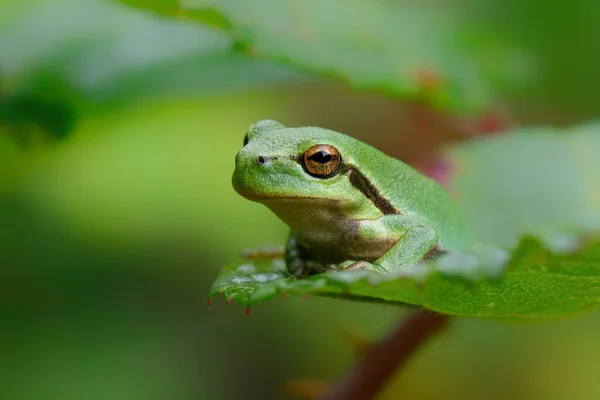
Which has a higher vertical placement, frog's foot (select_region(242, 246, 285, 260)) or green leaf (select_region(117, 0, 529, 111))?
green leaf (select_region(117, 0, 529, 111))

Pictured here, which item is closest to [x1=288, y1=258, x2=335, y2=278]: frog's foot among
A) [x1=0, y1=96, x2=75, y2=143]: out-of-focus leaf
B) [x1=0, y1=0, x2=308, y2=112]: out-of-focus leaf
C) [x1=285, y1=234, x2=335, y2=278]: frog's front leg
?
[x1=285, y1=234, x2=335, y2=278]: frog's front leg

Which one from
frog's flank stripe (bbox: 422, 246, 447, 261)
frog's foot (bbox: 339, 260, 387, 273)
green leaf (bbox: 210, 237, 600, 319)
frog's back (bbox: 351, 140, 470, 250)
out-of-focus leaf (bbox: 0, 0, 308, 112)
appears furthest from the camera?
Result: out-of-focus leaf (bbox: 0, 0, 308, 112)

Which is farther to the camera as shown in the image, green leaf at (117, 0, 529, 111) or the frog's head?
green leaf at (117, 0, 529, 111)

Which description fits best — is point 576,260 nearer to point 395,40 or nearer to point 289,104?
point 395,40

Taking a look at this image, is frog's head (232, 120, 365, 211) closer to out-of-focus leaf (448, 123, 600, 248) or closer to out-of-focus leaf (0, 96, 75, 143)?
out-of-focus leaf (448, 123, 600, 248)

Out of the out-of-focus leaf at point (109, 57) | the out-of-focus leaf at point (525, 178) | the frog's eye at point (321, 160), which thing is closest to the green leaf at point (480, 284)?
the frog's eye at point (321, 160)

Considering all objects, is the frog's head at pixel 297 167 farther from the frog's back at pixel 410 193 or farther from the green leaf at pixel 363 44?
the green leaf at pixel 363 44

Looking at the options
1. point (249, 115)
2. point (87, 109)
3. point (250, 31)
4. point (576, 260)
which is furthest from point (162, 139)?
point (576, 260)
